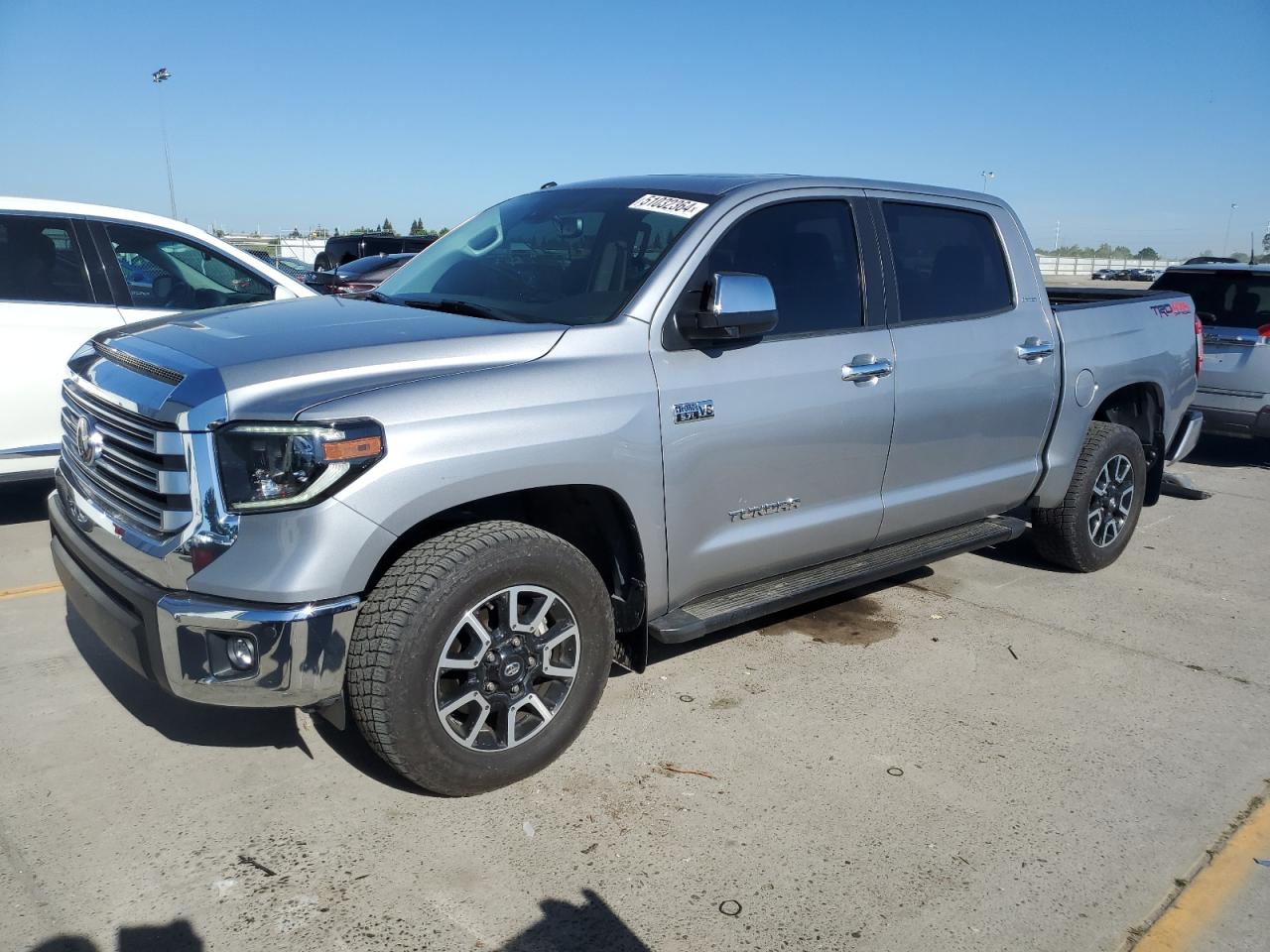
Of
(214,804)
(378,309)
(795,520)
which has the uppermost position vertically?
Answer: (378,309)

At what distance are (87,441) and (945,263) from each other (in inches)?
142

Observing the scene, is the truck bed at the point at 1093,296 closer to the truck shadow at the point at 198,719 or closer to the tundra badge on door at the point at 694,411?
the tundra badge on door at the point at 694,411

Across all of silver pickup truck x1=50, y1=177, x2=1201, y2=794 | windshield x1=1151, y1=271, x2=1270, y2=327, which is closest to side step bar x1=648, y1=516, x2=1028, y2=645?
silver pickup truck x1=50, y1=177, x2=1201, y2=794

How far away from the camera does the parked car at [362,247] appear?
18.0 meters

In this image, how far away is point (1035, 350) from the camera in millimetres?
4828

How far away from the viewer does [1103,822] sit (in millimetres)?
3195

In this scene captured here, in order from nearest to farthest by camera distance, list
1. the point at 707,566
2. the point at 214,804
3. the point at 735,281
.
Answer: the point at 214,804 → the point at 735,281 → the point at 707,566

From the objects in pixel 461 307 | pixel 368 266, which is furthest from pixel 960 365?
pixel 368 266

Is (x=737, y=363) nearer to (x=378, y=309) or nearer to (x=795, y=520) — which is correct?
(x=795, y=520)

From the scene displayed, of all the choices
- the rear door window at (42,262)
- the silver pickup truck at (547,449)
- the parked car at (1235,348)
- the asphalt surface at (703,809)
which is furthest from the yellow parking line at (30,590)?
the parked car at (1235,348)

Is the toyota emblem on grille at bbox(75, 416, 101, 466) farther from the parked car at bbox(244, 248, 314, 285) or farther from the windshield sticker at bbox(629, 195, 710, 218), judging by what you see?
the parked car at bbox(244, 248, 314, 285)

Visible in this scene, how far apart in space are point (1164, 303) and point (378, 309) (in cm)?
453

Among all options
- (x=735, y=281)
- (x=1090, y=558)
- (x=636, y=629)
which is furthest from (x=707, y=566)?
(x=1090, y=558)

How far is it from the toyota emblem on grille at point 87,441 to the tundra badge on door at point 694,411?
1.87m
